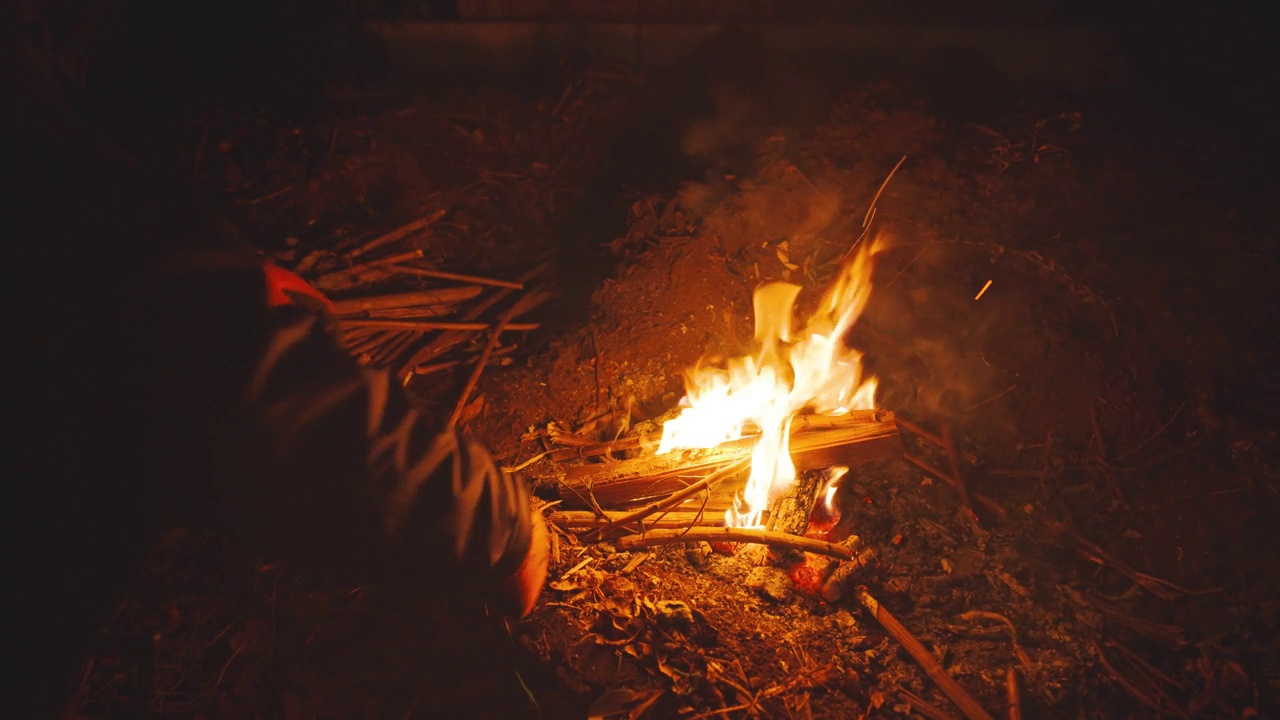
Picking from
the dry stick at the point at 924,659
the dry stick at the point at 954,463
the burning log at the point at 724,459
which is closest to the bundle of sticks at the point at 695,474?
the burning log at the point at 724,459

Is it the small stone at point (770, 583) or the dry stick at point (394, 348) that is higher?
the dry stick at point (394, 348)

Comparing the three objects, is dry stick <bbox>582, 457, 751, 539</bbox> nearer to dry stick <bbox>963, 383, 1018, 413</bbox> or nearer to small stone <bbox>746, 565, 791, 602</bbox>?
small stone <bbox>746, 565, 791, 602</bbox>

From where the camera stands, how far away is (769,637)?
2.88 m

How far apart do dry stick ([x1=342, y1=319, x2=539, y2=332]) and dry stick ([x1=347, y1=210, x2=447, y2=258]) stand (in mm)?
556

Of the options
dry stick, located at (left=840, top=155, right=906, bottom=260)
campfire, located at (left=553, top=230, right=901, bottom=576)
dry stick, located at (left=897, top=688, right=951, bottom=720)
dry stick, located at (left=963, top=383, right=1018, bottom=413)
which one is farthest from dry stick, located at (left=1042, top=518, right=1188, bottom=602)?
dry stick, located at (left=840, top=155, right=906, bottom=260)

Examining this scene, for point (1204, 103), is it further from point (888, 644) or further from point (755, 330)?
point (888, 644)

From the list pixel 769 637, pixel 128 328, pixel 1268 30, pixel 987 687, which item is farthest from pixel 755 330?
pixel 1268 30

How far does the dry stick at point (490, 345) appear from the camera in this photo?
382 cm

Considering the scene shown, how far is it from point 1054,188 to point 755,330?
2253mm

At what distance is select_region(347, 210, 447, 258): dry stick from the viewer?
4.40 metres

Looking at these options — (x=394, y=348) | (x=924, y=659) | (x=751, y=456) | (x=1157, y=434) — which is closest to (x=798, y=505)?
(x=751, y=456)

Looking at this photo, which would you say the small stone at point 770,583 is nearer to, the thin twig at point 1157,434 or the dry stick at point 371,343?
the thin twig at point 1157,434

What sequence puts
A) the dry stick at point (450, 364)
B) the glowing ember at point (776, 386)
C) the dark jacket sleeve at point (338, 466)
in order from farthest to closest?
1. the dry stick at point (450, 364)
2. the glowing ember at point (776, 386)
3. the dark jacket sleeve at point (338, 466)

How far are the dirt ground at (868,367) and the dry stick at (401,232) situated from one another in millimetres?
105
